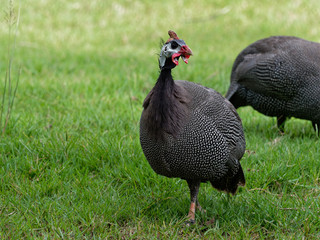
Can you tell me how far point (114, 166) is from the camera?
12.4ft

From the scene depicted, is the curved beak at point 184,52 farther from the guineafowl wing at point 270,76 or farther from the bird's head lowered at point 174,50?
the guineafowl wing at point 270,76

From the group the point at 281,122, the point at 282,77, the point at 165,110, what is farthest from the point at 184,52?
the point at 281,122

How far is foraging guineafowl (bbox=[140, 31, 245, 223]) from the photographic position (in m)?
2.91

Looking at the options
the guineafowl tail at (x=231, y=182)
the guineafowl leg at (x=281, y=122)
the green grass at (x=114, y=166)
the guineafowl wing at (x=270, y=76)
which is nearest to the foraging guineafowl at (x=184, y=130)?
the guineafowl tail at (x=231, y=182)

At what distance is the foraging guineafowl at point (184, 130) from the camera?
2.91 meters

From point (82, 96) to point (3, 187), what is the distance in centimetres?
225

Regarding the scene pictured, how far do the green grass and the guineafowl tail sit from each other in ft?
0.30

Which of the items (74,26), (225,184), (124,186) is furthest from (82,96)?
(74,26)

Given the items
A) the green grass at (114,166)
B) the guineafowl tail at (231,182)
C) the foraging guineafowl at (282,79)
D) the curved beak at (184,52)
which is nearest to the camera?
the curved beak at (184,52)

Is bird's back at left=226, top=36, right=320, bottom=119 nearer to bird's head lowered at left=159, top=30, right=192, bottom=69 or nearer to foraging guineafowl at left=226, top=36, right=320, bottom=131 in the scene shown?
foraging guineafowl at left=226, top=36, right=320, bottom=131

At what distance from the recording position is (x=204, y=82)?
5.98 metres

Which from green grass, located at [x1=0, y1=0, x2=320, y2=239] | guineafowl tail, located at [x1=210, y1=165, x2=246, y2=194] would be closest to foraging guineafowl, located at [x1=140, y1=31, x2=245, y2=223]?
guineafowl tail, located at [x1=210, y1=165, x2=246, y2=194]

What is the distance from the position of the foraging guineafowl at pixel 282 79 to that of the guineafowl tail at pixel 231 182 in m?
1.45

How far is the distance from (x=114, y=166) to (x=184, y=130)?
101cm
